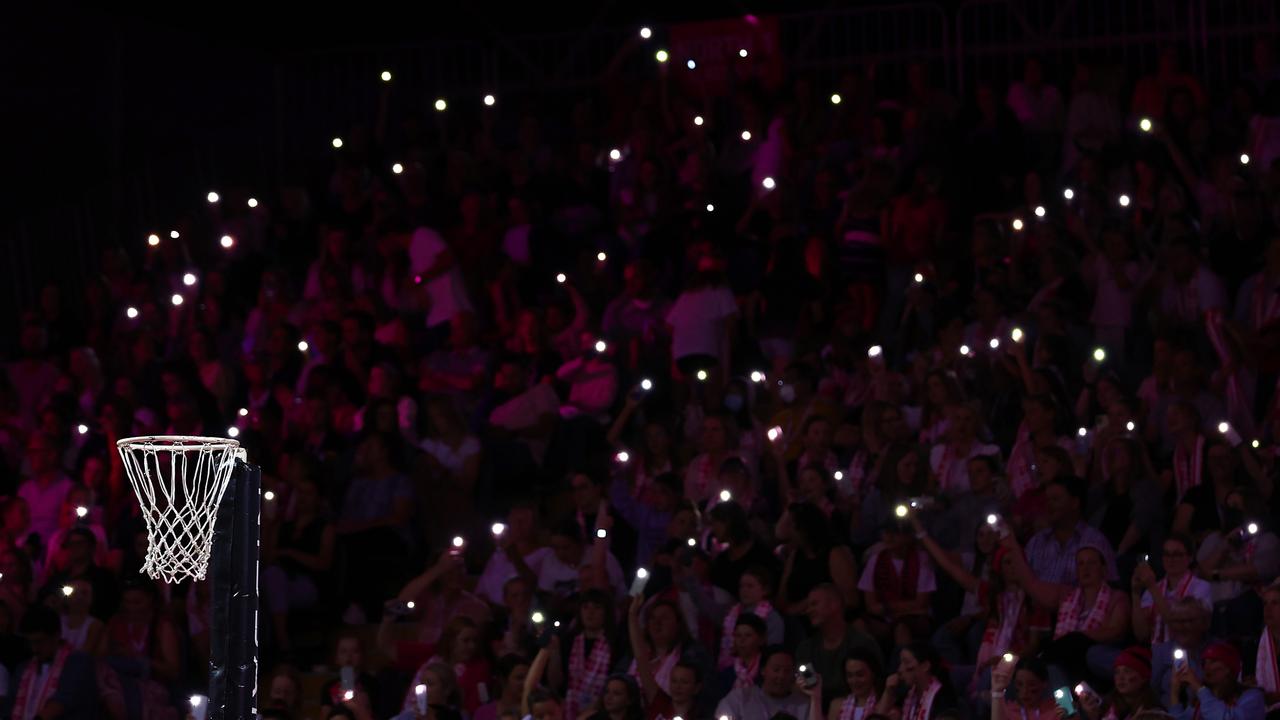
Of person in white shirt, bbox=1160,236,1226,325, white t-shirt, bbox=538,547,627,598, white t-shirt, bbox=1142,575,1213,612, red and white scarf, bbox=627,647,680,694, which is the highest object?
person in white shirt, bbox=1160,236,1226,325

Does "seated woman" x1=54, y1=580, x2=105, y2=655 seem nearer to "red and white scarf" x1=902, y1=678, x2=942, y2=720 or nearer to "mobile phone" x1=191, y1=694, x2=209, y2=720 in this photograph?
"mobile phone" x1=191, y1=694, x2=209, y2=720

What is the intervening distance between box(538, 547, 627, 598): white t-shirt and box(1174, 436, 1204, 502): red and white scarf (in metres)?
2.91

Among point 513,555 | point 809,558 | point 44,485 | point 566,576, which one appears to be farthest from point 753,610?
point 44,485

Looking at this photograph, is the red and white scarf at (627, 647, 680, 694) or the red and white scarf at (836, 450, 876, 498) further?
the red and white scarf at (836, 450, 876, 498)

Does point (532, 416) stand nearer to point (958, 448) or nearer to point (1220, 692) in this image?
point (958, 448)

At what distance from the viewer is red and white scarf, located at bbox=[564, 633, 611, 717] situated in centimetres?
1041

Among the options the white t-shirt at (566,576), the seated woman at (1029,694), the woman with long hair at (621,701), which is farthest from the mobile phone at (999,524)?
the white t-shirt at (566,576)

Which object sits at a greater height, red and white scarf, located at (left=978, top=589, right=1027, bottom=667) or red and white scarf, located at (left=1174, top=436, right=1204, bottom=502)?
red and white scarf, located at (left=1174, top=436, right=1204, bottom=502)

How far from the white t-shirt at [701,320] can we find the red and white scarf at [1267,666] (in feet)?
15.7

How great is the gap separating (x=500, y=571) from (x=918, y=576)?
2.44 metres

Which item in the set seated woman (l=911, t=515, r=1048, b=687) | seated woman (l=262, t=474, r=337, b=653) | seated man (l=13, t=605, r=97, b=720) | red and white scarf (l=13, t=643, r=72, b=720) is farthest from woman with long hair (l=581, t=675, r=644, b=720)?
red and white scarf (l=13, t=643, r=72, b=720)

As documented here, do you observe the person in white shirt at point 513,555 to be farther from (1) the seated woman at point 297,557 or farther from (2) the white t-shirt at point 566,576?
(1) the seated woman at point 297,557

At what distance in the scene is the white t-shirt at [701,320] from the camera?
13.0 m

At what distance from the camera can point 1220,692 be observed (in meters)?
8.63
